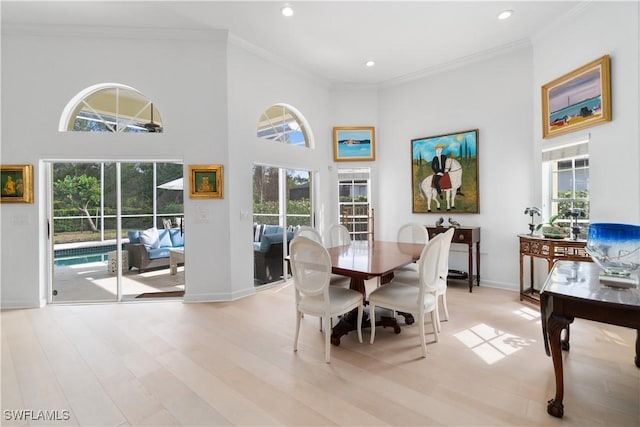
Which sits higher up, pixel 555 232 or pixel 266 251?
pixel 555 232

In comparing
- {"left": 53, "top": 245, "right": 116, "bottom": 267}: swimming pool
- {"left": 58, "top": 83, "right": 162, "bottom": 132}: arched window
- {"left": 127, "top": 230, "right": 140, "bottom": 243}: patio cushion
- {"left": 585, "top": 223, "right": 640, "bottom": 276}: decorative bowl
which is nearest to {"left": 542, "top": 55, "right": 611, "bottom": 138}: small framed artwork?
{"left": 585, "top": 223, "right": 640, "bottom": 276}: decorative bowl

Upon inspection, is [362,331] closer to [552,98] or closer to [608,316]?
[608,316]

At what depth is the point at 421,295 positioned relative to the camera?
2.30 m

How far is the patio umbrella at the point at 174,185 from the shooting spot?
3.74m

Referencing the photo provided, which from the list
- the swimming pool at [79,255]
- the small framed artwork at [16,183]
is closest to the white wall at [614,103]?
the swimming pool at [79,255]

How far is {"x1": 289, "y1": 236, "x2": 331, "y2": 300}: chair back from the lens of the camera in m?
2.19

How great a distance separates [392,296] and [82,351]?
274cm

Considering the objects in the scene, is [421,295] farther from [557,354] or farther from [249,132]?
[249,132]

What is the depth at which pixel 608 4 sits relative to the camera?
278 centimetres

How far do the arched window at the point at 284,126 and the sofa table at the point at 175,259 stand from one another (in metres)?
2.03

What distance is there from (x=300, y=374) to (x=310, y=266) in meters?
0.79

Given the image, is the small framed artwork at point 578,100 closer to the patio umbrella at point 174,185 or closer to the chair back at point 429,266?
the chair back at point 429,266

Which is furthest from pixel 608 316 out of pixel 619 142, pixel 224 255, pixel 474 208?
pixel 224 255

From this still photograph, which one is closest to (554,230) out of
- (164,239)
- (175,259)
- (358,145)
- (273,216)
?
(358,145)
